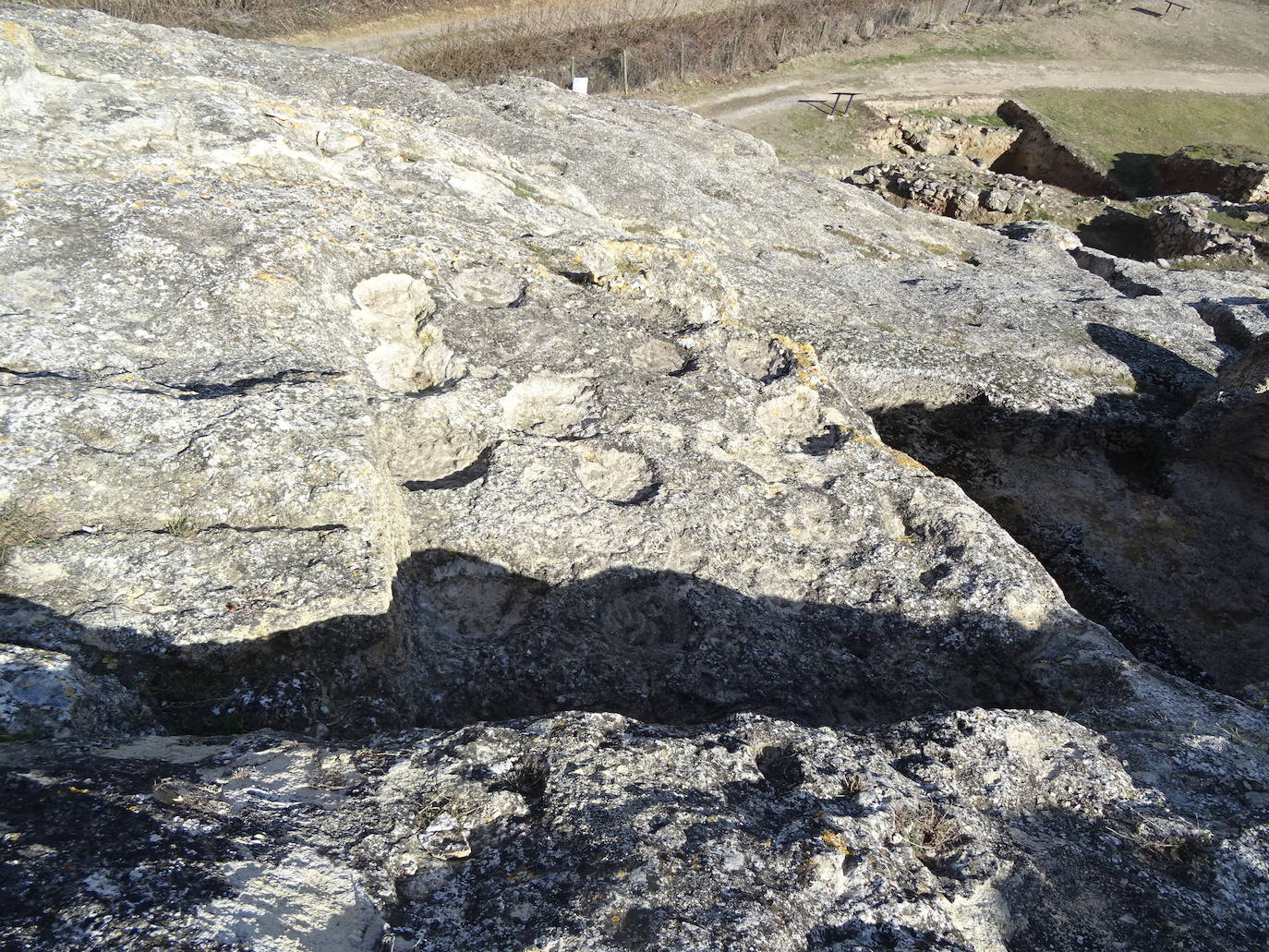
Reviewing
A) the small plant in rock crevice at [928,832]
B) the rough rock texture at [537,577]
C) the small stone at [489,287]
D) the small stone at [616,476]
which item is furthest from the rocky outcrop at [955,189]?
the small plant in rock crevice at [928,832]

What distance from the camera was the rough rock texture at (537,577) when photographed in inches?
163

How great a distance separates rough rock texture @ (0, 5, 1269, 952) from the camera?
4.13 m

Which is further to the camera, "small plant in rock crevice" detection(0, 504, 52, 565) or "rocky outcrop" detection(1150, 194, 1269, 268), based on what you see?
"rocky outcrop" detection(1150, 194, 1269, 268)

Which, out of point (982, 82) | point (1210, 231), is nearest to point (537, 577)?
point (1210, 231)

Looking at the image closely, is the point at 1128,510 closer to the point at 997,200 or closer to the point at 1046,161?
the point at 997,200

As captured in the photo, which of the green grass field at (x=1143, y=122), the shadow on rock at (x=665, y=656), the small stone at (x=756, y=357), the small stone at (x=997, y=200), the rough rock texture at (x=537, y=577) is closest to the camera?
the rough rock texture at (x=537, y=577)

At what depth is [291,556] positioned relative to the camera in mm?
5879

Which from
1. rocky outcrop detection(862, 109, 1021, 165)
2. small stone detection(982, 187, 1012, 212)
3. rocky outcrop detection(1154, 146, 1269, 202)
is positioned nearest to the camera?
small stone detection(982, 187, 1012, 212)

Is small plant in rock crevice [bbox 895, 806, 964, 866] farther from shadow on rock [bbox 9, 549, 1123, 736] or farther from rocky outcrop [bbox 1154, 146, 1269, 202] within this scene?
rocky outcrop [bbox 1154, 146, 1269, 202]

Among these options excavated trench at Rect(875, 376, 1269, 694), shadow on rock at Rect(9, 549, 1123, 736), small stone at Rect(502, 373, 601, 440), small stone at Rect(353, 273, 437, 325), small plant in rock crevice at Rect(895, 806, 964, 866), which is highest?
small stone at Rect(353, 273, 437, 325)

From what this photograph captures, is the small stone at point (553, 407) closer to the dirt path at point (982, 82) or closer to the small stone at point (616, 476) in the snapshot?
the small stone at point (616, 476)

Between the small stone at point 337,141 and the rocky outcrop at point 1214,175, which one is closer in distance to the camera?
the small stone at point 337,141

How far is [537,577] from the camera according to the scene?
7.30 m

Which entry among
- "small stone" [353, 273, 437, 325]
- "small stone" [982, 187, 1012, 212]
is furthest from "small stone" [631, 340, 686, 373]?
"small stone" [982, 187, 1012, 212]
